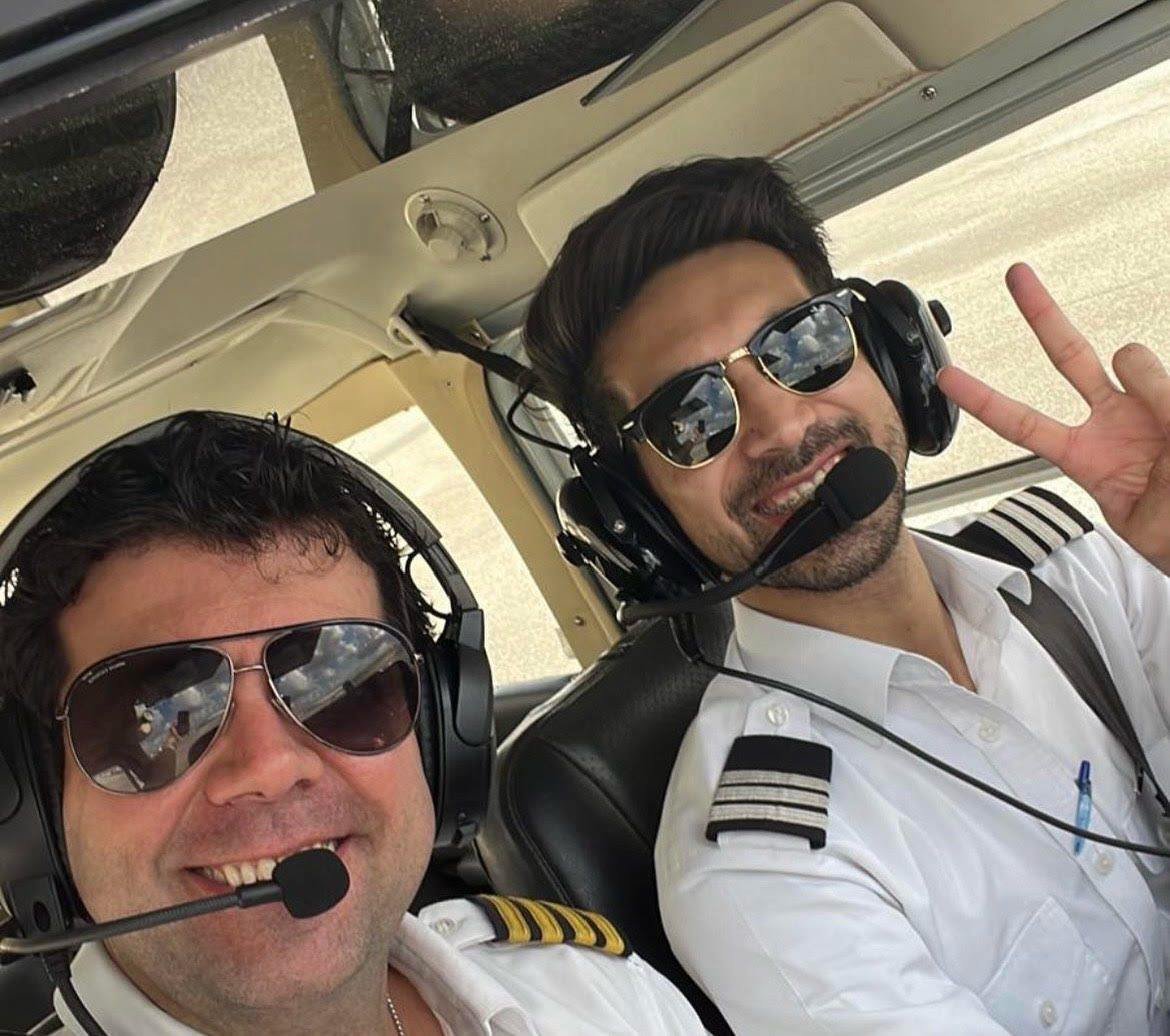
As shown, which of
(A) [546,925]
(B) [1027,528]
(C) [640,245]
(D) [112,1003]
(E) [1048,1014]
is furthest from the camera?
(B) [1027,528]

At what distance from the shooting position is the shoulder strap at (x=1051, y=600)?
1610 mm

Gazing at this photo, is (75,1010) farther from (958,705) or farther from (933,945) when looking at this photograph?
(958,705)

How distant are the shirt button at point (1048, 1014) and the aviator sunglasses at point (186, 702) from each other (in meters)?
0.77

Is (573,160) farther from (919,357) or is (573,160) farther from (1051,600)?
(1051,600)

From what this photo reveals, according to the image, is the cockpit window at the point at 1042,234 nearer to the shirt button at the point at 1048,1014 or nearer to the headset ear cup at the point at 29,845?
the shirt button at the point at 1048,1014

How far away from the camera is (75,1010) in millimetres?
1034

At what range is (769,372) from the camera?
1.59 meters

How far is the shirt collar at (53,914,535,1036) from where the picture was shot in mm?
1054

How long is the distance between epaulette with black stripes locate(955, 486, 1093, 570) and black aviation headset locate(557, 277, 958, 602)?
8.0 inches

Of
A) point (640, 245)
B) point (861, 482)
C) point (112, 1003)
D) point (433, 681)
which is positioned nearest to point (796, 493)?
point (861, 482)

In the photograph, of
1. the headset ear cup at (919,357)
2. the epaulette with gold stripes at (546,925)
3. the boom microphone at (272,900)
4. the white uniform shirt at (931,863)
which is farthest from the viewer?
the headset ear cup at (919,357)

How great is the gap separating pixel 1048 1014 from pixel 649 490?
0.71 m

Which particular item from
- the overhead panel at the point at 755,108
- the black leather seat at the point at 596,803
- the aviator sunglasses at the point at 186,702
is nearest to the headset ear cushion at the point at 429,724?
the aviator sunglasses at the point at 186,702

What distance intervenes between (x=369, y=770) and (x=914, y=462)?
1353 millimetres
